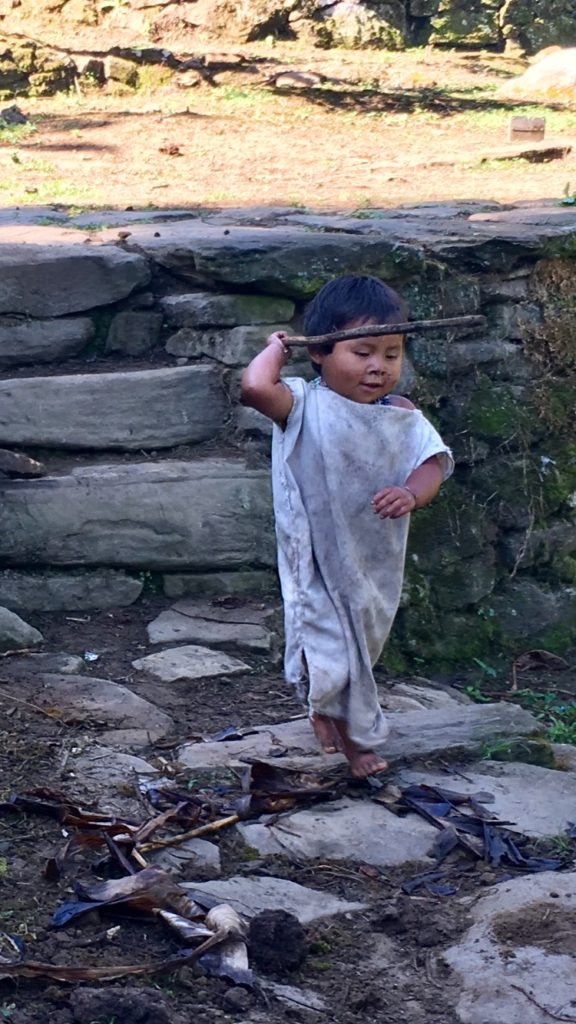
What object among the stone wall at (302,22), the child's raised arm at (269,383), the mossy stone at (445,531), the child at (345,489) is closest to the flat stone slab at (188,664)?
the child at (345,489)

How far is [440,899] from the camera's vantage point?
2.75 metres

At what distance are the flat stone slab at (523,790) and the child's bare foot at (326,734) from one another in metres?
0.19

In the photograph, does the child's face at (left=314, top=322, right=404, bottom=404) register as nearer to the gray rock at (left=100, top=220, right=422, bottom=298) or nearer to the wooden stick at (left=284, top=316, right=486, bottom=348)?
the wooden stick at (left=284, top=316, right=486, bottom=348)

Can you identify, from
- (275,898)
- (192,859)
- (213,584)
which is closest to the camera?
(275,898)

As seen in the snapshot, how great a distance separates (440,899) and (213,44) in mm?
8611

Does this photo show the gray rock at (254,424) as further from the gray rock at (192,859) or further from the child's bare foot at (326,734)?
the gray rock at (192,859)

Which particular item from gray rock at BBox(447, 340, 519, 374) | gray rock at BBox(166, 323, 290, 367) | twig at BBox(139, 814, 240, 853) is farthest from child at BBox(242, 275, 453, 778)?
gray rock at BBox(447, 340, 519, 374)

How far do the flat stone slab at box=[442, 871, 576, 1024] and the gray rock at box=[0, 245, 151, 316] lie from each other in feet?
8.67

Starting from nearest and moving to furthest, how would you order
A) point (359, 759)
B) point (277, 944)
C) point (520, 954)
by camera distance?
1. point (277, 944)
2. point (520, 954)
3. point (359, 759)

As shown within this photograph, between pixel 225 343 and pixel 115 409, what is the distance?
1.57 ft

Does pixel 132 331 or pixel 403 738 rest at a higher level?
pixel 132 331

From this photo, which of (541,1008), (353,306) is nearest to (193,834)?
(541,1008)

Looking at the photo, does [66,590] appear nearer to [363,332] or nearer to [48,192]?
[363,332]

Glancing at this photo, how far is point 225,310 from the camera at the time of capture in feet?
15.1
